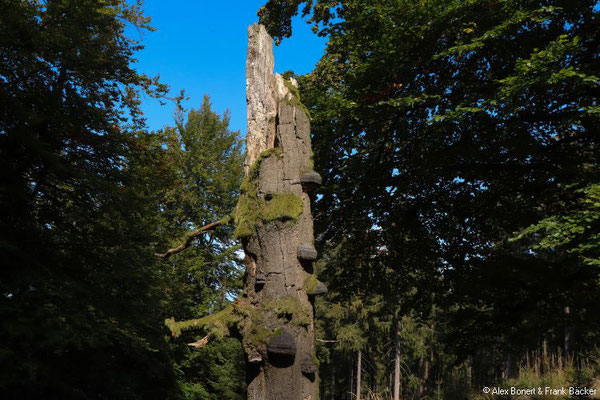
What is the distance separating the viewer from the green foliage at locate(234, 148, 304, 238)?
3.40m

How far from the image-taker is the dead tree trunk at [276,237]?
303cm

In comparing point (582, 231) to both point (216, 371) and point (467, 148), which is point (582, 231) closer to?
point (467, 148)

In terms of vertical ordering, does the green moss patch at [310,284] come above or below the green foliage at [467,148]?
below

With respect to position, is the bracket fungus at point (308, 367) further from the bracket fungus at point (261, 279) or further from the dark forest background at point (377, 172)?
the dark forest background at point (377, 172)

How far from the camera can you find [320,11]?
9.86 metres

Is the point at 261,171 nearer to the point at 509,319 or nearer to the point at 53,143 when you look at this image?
the point at 509,319

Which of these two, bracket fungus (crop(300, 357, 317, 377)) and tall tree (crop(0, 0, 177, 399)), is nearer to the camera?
bracket fungus (crop(300, 357, 317, 377))

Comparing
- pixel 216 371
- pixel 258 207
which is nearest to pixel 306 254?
pixel 258 207

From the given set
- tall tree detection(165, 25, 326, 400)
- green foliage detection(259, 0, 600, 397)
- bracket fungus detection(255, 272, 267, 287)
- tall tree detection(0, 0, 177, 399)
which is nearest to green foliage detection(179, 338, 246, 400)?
tall tree detection(0, 0, 177, 399)

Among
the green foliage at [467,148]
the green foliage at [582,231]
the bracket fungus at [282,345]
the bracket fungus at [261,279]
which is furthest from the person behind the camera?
the green foliage at [467,148]

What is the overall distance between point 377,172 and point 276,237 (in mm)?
5742

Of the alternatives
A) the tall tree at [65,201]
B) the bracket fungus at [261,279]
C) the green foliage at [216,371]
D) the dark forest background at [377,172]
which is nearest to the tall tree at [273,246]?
the bracket fungus at [261,279]

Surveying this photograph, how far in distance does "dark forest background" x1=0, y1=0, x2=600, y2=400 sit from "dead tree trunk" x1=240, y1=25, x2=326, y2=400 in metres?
2.85

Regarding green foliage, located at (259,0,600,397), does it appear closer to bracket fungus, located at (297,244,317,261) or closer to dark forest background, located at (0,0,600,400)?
dark forest background, located at (0,0,600,400)
